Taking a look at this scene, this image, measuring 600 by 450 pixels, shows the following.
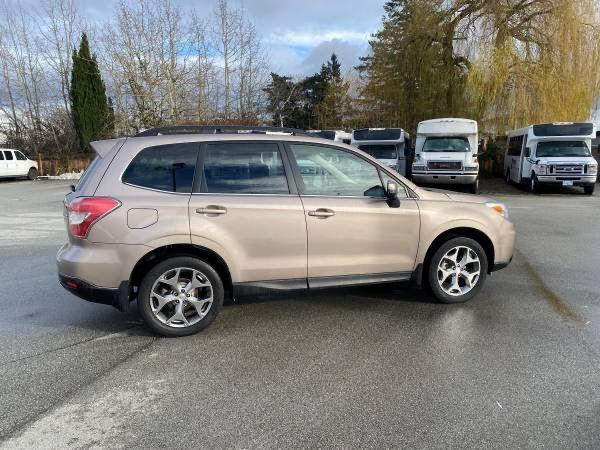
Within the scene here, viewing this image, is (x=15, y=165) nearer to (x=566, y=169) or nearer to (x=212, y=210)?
(x=212, y=210)

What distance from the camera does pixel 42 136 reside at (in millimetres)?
31891

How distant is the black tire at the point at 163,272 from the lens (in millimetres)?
3875

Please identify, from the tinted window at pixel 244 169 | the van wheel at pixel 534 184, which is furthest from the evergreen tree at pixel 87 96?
the tinted window at pixel 244 169

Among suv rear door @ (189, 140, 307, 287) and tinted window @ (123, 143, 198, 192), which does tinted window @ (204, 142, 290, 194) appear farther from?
tinted window @ (123, 143, 198, 192)

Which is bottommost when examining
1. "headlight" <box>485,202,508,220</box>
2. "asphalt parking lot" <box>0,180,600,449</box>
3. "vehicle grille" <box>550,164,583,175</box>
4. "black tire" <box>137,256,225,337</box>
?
"asphalt parking lot" <box>0,180,600,449</box>

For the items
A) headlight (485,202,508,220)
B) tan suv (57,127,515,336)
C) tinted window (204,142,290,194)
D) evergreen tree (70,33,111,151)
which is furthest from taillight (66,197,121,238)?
evergreen tree (70,33,111,151)

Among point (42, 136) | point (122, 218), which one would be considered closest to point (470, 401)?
point (122, 218)

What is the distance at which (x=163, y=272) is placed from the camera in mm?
3895

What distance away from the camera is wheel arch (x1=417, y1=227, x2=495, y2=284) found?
464 cm

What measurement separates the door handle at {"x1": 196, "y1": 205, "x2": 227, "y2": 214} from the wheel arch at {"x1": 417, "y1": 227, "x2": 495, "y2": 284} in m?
2.09

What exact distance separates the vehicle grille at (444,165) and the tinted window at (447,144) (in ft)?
2.58

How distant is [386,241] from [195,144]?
2.01 metres

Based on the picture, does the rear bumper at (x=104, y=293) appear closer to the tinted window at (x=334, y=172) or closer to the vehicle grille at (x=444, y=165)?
the tinted window at (x=334, y=172)

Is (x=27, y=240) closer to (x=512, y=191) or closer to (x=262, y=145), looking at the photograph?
(x=262, y=145)
